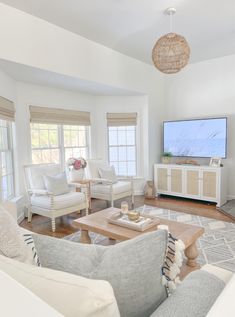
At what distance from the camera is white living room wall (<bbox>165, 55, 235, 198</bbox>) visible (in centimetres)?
466

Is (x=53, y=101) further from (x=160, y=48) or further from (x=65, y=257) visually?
(x=65, y=257)

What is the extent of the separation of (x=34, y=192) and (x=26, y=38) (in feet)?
7.07

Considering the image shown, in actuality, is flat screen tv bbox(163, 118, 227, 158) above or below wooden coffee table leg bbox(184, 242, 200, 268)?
above

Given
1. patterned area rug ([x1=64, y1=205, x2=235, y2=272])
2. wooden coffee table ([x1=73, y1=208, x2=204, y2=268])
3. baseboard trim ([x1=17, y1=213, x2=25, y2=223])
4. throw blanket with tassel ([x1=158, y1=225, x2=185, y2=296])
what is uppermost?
throw blanket with tassel ([x1=158, y1=225, x2=185, y2=296])

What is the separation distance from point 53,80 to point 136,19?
156 cm

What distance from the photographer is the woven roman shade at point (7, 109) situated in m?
3.14

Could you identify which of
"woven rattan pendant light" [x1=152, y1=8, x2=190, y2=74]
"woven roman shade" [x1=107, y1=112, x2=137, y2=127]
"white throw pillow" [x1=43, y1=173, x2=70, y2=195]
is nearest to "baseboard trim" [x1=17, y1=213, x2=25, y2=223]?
"white throw pillow" [x1=43, y1=173, x2=70, y2=195]

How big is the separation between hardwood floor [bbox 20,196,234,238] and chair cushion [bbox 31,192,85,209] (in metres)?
0.33

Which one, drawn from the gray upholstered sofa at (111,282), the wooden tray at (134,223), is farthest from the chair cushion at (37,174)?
the gray upholstered sofa at (111,282)

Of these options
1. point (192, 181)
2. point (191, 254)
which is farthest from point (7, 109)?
point (192, 181)

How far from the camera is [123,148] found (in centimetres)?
544

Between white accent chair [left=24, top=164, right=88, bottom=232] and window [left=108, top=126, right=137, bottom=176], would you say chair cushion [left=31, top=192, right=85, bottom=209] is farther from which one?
window [left=108, top=126, right=137, bottom=176]

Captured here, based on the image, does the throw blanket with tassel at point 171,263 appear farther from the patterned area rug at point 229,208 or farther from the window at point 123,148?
the window at point 123,148

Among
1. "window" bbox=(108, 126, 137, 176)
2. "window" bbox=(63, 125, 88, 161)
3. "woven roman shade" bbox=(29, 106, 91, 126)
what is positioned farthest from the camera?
"window" bbox=(108, 126, 137, 176)
